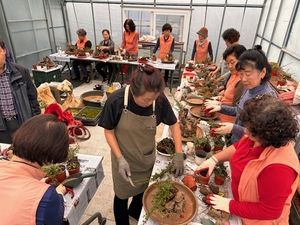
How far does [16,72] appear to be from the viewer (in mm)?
2186

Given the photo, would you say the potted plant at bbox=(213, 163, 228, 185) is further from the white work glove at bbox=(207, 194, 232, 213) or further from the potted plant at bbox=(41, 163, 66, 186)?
the potted plant at bbox=(41, 163, 66, 186)

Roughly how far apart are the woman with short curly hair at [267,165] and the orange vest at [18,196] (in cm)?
113

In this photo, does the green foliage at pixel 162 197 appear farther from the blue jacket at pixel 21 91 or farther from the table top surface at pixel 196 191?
the blue jacket at pixel 21 91

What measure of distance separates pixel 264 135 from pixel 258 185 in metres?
0.29

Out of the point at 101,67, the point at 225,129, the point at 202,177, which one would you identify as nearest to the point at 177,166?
the point at 202,177

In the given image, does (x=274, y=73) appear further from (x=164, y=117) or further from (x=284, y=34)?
(x=164, y=117)

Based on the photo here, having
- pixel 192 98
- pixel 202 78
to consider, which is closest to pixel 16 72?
pixel 192 98

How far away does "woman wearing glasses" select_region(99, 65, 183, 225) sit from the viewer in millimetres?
1427

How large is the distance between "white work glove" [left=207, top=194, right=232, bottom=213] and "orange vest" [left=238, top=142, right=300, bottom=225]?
0.35 feet

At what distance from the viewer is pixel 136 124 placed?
158cm

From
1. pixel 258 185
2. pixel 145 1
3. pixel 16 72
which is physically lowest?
pixel 258 185

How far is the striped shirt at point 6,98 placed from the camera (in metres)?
2.14

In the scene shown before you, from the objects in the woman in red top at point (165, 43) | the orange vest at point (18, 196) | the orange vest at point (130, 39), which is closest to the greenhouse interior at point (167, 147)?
the orange vest at point (18, 196)

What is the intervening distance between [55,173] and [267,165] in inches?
57.3
